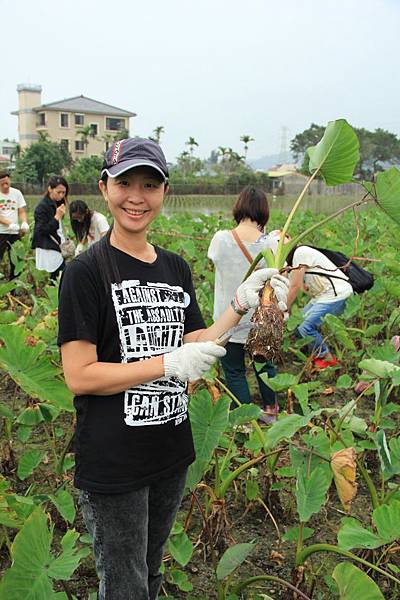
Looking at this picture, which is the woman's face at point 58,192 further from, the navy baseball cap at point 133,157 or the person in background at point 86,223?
the navy baseball cap at point 133,157

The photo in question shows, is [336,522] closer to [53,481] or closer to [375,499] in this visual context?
[375,499]

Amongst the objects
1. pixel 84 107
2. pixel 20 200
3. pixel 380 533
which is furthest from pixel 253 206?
pixel 84 107

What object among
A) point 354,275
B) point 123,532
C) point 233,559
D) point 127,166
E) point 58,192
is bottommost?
point 233,559

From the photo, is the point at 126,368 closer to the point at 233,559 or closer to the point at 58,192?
the point at 233,559

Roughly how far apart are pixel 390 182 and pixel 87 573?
155 cm

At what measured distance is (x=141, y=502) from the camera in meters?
1.37

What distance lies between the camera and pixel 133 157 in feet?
4.40

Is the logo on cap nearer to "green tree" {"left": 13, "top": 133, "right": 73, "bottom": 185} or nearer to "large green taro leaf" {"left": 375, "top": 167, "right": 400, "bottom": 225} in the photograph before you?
"large green taro leaf" {"left": 375, "top": 167, "right": 400, "bottom": 225}

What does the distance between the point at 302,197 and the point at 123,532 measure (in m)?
1.06

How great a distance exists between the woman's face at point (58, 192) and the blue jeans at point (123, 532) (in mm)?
3665

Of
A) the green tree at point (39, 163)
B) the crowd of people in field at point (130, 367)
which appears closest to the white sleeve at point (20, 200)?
the crowd of people in field at point (130, 367)

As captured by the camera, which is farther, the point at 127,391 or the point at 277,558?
the point at 277,558

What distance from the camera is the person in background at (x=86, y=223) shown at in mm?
4258

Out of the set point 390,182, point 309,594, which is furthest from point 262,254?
point 309,594
